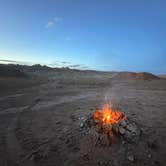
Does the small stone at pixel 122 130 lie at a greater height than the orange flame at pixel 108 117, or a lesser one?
lesser

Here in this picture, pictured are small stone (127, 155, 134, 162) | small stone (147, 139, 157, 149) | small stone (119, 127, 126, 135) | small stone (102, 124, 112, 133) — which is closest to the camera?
small stone (127, 155, 134, 162)

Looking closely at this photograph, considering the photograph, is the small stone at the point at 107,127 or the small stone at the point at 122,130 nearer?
the small stone at the point at 107,127

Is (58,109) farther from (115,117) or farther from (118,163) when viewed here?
(118,163)

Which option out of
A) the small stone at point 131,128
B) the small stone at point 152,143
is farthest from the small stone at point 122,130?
the small stone at point 152,143

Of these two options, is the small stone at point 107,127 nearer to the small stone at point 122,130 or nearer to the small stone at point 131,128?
the small stone at point 122,130

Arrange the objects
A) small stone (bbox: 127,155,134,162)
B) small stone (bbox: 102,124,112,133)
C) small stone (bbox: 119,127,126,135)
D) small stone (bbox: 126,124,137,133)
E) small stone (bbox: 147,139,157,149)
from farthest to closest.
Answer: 1. small stone (bbox: 126,124,137,133)
2. small stone (bbox: 119,127,126,135)
3. small stone (bbox: 102,124,112,133)
4. small stone (bbox: 147,139,157,149)
5. small stone (bbox: 127,155,134,162)

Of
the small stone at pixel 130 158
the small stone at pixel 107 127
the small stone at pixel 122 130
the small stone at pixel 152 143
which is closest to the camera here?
the small stone at pixel 130 158

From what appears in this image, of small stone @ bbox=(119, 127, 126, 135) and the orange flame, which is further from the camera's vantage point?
the orange flame

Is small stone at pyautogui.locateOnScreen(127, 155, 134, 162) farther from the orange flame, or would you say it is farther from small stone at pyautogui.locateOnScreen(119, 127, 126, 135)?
the orange flame

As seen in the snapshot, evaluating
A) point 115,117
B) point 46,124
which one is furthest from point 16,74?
point 115,117

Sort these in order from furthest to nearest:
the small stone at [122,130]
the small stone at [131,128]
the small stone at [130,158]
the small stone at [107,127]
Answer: the small stone at [131,128]
the small stone at [122,130]
the small stone at [107,127]
the small stone at [130,158]

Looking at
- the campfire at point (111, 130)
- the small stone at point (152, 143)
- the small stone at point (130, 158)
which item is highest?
the campfire at point (111, 130)

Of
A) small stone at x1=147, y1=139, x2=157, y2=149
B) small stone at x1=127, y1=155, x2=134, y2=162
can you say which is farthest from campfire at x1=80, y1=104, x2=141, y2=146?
small stone at x1=127, y1=155, x2=134, y2=162

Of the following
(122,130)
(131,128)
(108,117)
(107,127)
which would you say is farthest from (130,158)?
(108,117)
